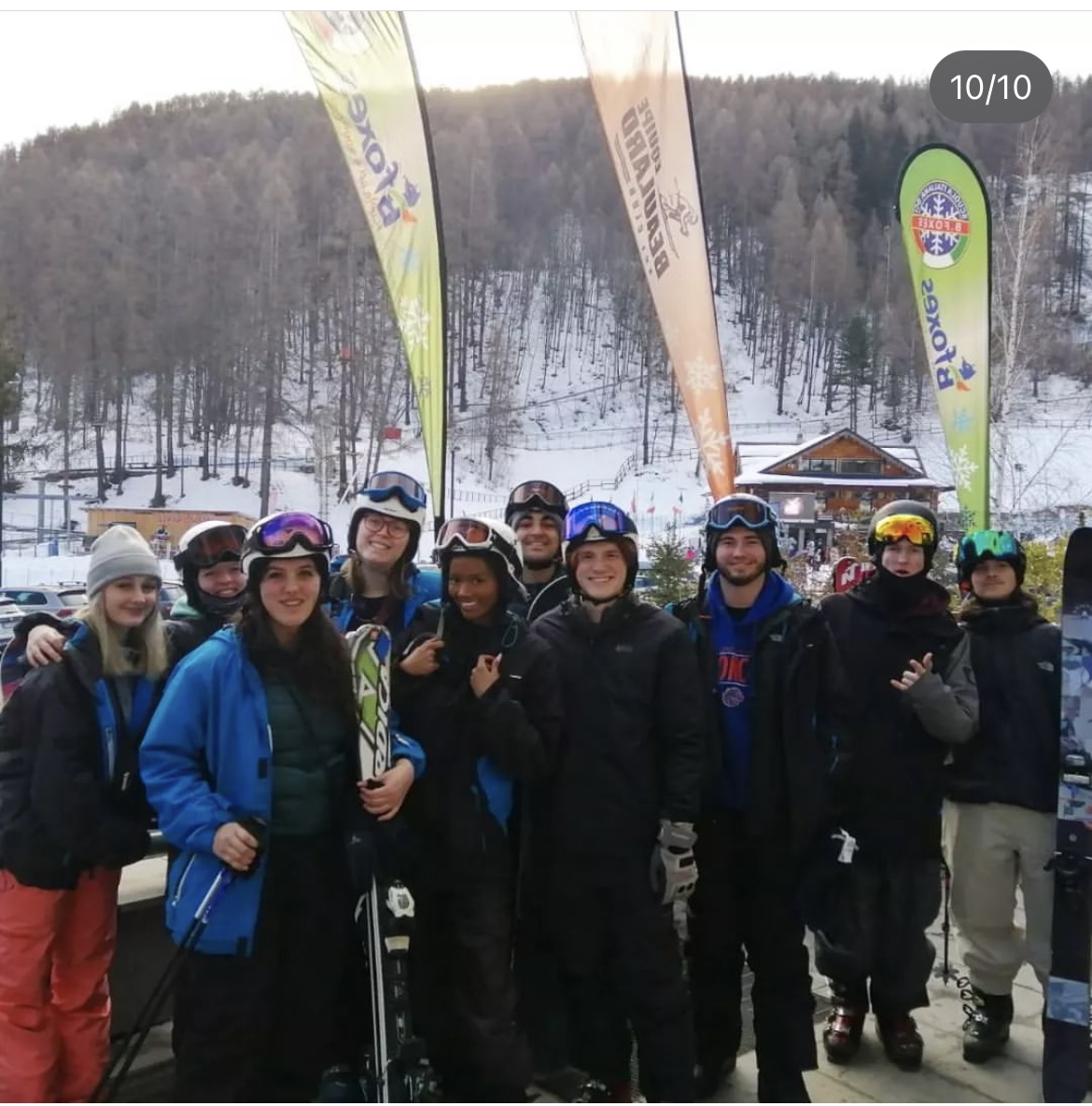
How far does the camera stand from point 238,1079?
2436 mm

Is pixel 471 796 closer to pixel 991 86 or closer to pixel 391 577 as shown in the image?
pixel 391 577

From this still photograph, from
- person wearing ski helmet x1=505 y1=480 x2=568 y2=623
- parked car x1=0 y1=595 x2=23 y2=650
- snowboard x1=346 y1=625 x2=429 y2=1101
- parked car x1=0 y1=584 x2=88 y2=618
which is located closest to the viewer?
snowboard x1=346 y1=625 x2=429 y2=1101

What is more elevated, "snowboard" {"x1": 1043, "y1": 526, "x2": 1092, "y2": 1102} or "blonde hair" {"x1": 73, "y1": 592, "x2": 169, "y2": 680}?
"blonde hair" {"x1": 73, "y1": 592, "x2": 169, "y2": 680}

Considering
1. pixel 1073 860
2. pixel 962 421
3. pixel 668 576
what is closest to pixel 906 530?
pixel 1073 860

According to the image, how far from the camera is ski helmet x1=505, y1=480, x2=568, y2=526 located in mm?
3896

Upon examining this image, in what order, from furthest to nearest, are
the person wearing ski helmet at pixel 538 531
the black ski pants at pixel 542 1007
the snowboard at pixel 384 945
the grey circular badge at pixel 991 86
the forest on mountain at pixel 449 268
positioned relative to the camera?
the forest on mountain at pixel 449 268, the person wearing ski helmet at pixel 538 531, the grey circular badge at pixel 991 86, the black ski pants at pixel 542 1007, the snowboard at pixel 384 945

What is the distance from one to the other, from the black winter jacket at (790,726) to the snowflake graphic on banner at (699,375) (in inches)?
150

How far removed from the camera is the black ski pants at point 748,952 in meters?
2.88

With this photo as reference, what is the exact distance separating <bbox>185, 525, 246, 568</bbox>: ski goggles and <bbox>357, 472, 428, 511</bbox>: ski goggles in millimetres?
510

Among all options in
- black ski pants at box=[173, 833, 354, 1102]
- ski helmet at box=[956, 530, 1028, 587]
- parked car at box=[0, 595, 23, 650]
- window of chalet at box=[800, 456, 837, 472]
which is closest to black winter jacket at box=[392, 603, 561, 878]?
black ski pants at box=[173, 833, 354, 1102]

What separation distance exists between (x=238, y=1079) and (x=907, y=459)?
96.5ft

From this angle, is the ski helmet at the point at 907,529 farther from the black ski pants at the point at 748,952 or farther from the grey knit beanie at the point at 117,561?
the grey knit beanie at the point at 117,561

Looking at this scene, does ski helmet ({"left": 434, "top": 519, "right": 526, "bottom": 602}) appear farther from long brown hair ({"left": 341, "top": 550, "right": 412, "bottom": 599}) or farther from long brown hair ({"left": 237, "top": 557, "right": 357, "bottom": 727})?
long brown hair ({"left": 237, "top": 557, "right": 357, "bottom": 727})

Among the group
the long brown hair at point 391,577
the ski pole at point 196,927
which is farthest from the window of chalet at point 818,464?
the ski pole at point 196,927
